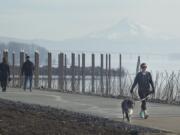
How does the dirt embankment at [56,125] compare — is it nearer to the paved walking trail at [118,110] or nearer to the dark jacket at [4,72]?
the paved walking trail at [118,110]

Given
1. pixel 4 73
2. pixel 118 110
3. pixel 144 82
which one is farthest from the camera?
pixel 4 73

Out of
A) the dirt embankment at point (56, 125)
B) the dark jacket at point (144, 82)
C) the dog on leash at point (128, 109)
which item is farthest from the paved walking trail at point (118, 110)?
the dirt embankment at point (56, 125)

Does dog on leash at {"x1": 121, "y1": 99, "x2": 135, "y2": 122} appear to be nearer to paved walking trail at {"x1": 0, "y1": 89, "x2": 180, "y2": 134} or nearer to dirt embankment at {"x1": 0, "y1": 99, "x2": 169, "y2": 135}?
paved walking trail at {"x1": 0, "y1": 89, "x2": 180, "y2": 134}

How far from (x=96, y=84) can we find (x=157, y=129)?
23275 mm

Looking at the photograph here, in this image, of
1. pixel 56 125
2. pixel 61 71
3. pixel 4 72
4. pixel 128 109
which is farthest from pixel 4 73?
pixel 56 125

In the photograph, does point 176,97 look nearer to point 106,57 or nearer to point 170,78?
point 170,78

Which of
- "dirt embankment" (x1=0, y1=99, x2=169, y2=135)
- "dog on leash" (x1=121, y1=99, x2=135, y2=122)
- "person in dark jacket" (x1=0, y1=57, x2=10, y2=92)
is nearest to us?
"dirt embankment" (x1=0, y1=99, x2=169, y2=135)

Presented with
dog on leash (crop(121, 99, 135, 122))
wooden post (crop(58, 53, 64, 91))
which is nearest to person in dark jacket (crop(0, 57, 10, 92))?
wooden post (crop(58, 53, 64, 91))

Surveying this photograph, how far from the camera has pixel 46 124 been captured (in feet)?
51.6

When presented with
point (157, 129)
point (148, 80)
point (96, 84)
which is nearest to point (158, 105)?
point (148, 80)

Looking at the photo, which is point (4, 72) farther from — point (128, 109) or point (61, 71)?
point (128, 109)

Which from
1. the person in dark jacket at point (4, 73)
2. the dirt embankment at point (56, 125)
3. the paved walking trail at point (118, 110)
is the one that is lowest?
the paved walking trail at point (118, 110)

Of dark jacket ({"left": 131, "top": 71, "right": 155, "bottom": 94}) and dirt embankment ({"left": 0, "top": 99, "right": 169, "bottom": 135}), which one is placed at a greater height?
dark jacket ({"left": 131, "top": 71, "right": 155, "bottom": 94})

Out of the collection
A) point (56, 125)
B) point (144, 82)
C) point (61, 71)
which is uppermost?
point (144, 82)
